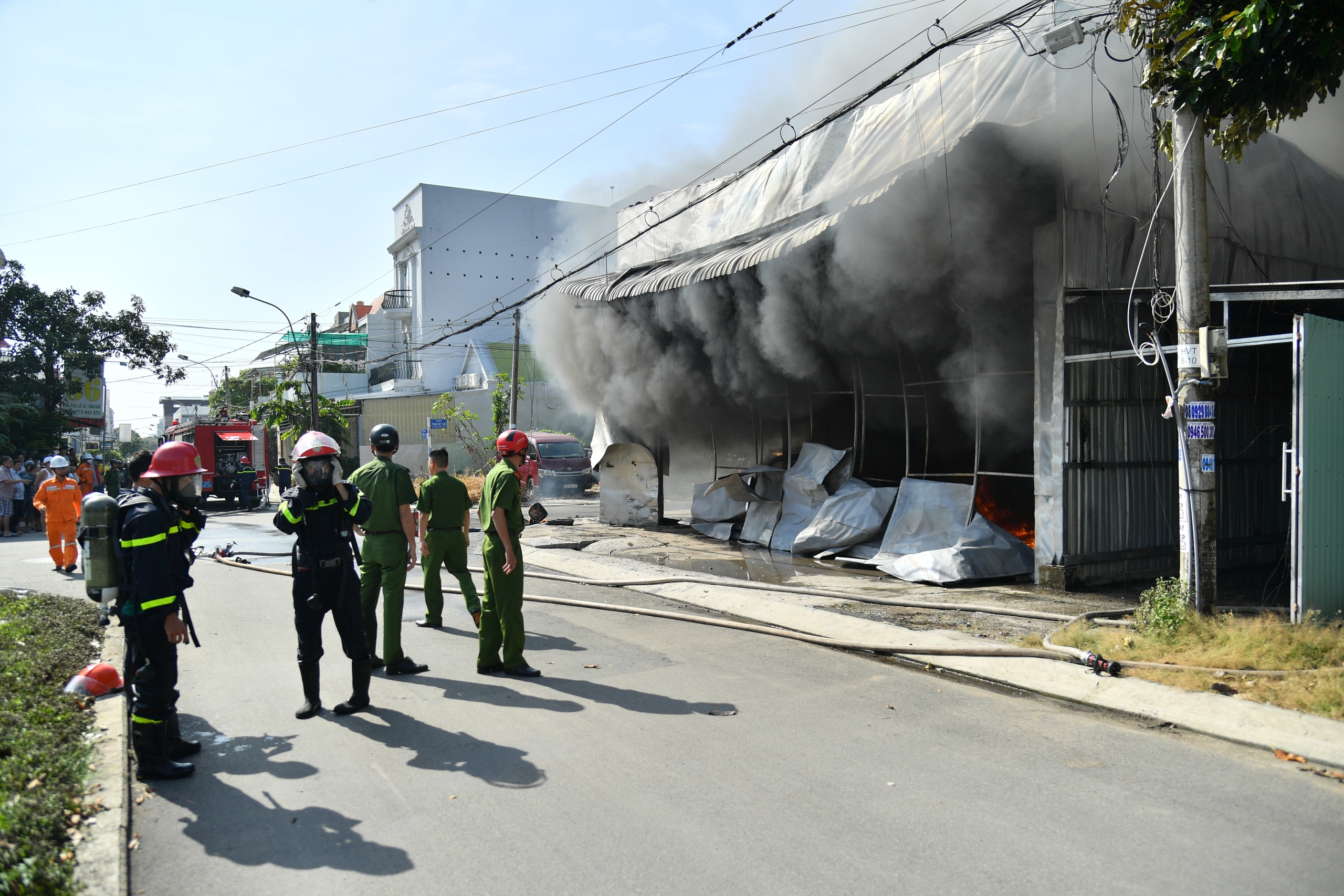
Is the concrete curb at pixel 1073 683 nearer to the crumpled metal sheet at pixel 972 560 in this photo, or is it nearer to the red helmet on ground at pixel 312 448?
the crumpled metal sheet at pixel 972 560

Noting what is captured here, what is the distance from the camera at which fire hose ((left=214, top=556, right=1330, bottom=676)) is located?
5.57 m

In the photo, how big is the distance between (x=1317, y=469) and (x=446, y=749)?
652 cm

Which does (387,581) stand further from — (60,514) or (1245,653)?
(60,514)

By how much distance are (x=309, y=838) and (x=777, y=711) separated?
8.61 feet

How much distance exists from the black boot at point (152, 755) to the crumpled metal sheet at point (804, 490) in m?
9.47

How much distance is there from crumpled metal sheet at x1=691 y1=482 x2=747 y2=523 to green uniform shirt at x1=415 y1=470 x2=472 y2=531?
753cm

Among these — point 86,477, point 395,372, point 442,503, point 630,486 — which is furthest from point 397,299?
point 442,503

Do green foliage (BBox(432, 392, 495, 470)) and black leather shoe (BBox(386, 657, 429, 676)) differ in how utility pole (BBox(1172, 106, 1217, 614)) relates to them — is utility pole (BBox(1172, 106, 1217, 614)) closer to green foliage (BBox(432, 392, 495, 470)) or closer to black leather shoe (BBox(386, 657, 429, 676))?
black leather shoe (BBox(386, 657, 429, 676))

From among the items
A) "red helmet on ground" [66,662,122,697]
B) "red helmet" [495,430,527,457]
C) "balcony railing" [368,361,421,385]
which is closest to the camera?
"red helmet on ground" [66,662,122,697]

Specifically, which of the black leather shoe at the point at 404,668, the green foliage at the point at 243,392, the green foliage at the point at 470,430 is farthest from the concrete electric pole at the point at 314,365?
the green foliage at the point at 243,392

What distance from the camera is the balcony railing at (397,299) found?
46.3 meters

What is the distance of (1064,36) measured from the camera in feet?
25.6

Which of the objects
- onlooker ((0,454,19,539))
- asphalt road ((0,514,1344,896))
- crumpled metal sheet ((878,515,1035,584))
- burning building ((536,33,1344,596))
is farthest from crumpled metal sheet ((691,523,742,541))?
onlooker ((0,454,19,539))

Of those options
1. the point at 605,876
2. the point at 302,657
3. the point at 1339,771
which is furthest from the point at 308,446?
the point at 1339,771
